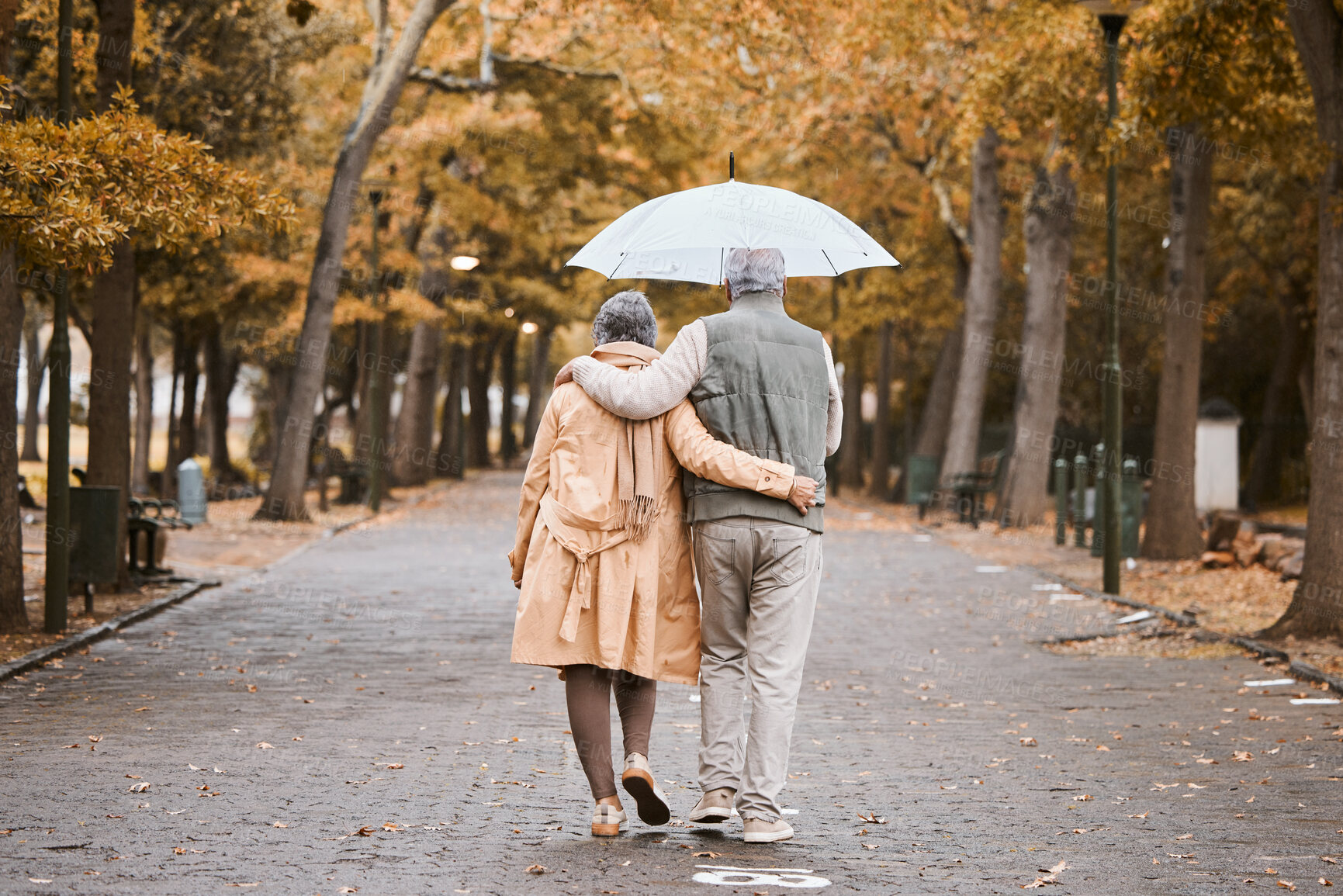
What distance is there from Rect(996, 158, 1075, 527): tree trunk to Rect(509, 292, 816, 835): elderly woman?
19.2 m

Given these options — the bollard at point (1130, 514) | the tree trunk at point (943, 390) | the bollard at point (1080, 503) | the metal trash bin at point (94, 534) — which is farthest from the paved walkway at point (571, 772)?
the tree trunk at point (943, 390)

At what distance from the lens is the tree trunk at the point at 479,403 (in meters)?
48.6

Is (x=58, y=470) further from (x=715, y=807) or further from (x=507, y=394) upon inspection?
(x=507, y=394)

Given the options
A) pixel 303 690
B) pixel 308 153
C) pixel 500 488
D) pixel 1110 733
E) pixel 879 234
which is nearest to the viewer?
pixel 1110 733

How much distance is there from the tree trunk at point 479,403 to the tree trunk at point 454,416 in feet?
14.5

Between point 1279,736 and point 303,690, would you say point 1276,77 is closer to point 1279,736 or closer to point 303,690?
point 1279,736

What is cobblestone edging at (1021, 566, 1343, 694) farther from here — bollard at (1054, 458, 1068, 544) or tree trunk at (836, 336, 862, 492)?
tree trunk at (836, 336, 862, 492)

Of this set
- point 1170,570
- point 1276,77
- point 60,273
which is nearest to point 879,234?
point 1170,570

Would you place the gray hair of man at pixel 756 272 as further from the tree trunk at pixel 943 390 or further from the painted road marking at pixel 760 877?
the tree trunk at pixel 943 390

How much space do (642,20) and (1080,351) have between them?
69.9ft

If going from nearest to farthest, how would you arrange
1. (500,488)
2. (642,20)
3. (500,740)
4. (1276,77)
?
(500,740) → (1276,77) → (642,20) → (500,488)

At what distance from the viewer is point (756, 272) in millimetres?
5430

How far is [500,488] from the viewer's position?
37219mm

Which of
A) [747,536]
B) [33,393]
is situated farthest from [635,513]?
[33,393]
